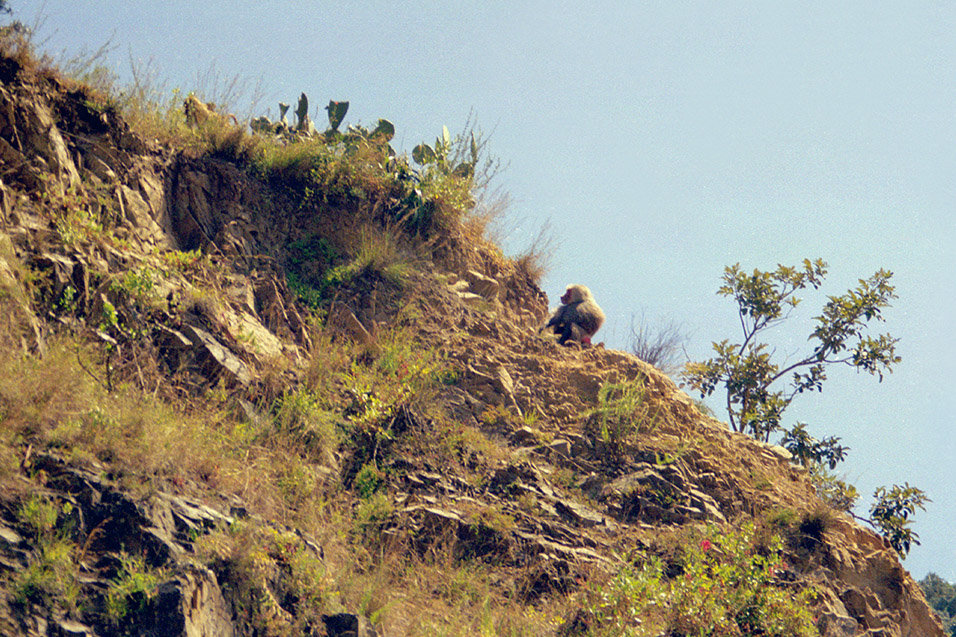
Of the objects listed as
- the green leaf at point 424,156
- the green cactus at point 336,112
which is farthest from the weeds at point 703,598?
the green cactus at point 336,112

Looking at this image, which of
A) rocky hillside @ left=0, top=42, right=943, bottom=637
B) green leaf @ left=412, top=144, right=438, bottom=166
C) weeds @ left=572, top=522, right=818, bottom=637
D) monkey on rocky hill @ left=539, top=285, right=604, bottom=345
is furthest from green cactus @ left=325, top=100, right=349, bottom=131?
weeds @ left=572, top=522, right=818, bottom=637

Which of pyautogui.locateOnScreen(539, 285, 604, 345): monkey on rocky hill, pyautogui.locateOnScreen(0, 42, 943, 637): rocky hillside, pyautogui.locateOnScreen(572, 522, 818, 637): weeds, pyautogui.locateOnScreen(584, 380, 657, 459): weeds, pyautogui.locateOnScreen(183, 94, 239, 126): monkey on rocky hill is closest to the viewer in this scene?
pyautogui.locateOnScreen(0, 42, 943, 637): rocky hillside

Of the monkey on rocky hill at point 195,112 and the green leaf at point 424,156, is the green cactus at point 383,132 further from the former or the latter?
the monkey on rocky hill at point 195,112

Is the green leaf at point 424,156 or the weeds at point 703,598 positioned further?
the green leaf at point 424,156

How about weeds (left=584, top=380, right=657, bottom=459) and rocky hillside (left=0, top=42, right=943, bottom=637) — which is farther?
weeds (left=584, top=380, right=657, bottom=459)

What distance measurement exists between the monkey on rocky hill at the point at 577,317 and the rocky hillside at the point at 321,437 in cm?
64

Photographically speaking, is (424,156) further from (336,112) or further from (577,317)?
(577,317)

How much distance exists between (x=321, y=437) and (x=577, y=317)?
5.39 metres

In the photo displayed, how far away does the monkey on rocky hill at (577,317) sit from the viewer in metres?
11.6

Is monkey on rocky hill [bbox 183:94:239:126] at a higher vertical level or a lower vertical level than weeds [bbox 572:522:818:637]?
higher

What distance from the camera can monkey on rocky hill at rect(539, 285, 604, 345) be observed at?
38.2 feet

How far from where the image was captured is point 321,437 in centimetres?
767

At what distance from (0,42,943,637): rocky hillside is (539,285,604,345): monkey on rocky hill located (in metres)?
0.64

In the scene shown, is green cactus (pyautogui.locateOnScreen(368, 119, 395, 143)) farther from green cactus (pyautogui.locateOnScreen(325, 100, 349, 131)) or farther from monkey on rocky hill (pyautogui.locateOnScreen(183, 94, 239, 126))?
monkey on rocky hill (pyautogui.locateOnScreen(183, 94, 239, 126))
